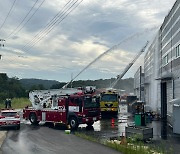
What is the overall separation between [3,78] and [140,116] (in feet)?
237

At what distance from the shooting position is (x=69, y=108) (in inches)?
895

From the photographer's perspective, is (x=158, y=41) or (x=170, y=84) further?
(x=158, y=41)

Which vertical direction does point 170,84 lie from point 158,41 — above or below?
below

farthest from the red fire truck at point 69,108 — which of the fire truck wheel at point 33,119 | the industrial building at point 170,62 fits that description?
the industrial building at point 170,62

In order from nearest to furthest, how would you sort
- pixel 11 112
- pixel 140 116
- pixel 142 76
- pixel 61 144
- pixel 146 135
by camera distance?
pixel 61 144, pixel 146 135, pixel 11 112, pixel 140 116, pixel 142 76

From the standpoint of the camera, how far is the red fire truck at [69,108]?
73.2 feet

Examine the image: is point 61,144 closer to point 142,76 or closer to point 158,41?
point 158,41

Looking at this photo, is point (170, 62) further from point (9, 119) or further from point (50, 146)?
point (50, 146)

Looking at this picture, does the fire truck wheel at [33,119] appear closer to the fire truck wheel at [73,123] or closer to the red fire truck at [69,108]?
the red fire truck at [69,108]

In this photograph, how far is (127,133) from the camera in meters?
17.2

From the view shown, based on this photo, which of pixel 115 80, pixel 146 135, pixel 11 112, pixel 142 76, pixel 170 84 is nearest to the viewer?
pixel 146 135

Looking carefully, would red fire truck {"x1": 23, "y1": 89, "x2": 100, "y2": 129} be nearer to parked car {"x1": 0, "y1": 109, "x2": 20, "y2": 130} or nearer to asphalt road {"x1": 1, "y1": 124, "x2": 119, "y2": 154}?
parked car {"x1": 0, "y1": 109, "x2": 20, "y2": 130}

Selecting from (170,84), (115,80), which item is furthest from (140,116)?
(115,80)

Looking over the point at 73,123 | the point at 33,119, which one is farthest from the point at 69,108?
the point at 33,119
